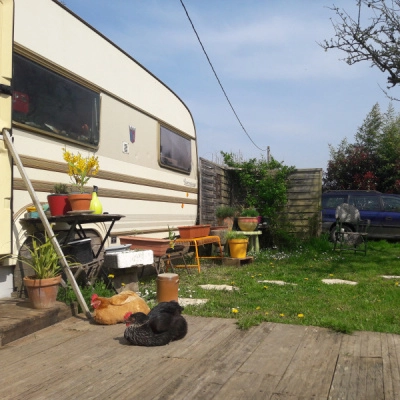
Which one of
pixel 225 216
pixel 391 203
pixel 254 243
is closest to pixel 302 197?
pixel 254 243

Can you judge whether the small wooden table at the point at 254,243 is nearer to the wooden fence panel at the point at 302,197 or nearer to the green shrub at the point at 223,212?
the green shrub at the point at 223,212

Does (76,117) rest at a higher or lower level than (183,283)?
higher

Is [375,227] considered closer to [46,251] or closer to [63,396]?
[46,251]

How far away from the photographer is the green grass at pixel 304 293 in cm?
449

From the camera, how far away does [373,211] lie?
1282 cm

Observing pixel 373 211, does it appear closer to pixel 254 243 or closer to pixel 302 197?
pixel 302 197

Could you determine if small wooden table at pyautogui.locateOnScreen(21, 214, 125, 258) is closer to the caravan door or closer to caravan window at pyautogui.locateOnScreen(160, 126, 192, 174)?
the caravan door

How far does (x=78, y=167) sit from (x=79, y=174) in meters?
0.08

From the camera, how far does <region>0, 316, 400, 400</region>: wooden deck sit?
2.76 metres

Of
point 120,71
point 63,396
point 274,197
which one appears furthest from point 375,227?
point 63,396

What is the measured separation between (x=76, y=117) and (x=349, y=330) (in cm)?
344

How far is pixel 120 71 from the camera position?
6.34 meters

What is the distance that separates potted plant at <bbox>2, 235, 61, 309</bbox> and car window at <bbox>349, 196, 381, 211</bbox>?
1003 cm

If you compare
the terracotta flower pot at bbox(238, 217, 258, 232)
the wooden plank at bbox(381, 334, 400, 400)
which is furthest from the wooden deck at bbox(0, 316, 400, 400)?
the terracotta flower pot at bbox(238, 217, 258, 232)
